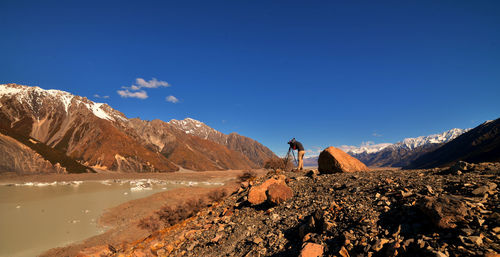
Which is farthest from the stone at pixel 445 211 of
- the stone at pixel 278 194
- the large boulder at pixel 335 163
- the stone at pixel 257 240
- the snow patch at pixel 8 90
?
the snow patch at pixel 8 90

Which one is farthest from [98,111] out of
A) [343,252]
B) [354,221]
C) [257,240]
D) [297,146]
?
[343,252]

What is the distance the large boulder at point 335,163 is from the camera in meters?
12.9

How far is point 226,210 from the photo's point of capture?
10242mm

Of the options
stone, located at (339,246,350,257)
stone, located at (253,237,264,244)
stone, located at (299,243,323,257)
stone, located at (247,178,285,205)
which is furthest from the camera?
stone, located at (247,178,285,205)

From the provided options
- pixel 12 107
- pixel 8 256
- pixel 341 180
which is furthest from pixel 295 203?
pixel 12 107

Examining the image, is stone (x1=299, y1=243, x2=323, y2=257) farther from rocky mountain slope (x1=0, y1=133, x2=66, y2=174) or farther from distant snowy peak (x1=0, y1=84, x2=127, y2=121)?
distant snowy peak (x1=0, y1=84, x2=127, y2=121)

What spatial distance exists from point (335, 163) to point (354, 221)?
7.82 m

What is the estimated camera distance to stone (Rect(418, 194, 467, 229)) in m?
4.24

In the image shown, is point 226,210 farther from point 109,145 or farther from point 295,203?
point 109,145

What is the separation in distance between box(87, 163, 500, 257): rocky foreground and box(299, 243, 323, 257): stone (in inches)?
0.9

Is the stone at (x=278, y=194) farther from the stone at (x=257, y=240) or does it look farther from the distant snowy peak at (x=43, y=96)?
the distant snowy peak at (x=43, y=96)

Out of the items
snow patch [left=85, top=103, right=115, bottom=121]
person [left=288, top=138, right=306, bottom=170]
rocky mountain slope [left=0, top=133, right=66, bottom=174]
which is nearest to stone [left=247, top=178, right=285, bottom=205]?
person [left=288, top=138, right=306, bottom=170]

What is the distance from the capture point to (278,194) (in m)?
9.21

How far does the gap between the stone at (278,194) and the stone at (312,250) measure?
13.0 ft
